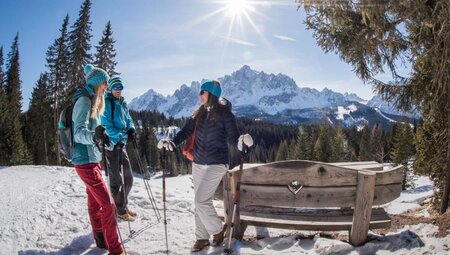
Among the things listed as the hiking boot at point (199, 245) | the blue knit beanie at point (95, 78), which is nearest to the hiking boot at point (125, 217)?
the hiking boot at point (199, 245)

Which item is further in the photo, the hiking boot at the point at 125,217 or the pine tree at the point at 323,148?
the pine tree at the point at 323,148

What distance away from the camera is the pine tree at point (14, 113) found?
42.5m

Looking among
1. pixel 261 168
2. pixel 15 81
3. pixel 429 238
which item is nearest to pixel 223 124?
pixel 261 168

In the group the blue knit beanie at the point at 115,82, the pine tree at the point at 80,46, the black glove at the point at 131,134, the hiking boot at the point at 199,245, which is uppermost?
the pine tree at the point at 80,46

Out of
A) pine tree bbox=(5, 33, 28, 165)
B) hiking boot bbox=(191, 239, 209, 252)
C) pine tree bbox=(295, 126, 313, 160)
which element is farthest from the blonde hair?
pine tree bbox=(295, 126, 313, 160)

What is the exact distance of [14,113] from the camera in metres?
47.9

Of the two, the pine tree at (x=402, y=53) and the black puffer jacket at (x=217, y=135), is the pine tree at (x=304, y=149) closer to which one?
the pine tree at (x=402, y=53)

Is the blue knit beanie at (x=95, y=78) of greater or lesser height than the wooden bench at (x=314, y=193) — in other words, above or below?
above

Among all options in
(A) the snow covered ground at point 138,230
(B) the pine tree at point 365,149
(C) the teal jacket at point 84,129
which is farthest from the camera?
(B) the pine tree at point 365,149

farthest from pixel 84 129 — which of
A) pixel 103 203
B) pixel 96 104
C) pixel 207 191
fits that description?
pixel 207 191

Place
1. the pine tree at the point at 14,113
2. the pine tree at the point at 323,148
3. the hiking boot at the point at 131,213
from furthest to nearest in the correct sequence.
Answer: the pine tree at the point at 323,148 → the pine tree at the point at 14,113 → the hiking boot at the point at 131,213

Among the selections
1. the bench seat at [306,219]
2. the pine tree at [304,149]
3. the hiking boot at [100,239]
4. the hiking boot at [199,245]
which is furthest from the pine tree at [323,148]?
the hiking boot at [100,239]

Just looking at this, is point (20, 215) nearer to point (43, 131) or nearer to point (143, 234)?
point (143, 234)

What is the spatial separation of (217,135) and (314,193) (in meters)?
1.81
